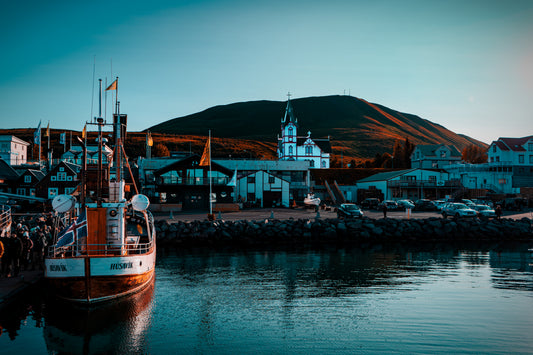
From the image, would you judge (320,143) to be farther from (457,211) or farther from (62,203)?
(62,203)

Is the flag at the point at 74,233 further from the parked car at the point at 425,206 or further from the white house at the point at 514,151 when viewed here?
the white house at the point at 514,151

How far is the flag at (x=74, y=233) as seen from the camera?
22.5 meters

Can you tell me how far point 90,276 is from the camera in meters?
20.3

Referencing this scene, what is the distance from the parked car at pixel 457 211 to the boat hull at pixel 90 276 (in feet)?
149

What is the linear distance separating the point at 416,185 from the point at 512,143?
2906 cm

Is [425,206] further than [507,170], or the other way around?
[507,170]

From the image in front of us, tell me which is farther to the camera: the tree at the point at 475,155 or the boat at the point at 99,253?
the tree at the point at 475,155

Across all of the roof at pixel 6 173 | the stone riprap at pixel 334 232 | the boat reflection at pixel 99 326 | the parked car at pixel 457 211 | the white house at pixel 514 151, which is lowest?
the boat reflection at pixel 99 326

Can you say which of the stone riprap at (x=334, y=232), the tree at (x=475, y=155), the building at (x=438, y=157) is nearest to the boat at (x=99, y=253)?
the stone riprap at (x=334, y=232)

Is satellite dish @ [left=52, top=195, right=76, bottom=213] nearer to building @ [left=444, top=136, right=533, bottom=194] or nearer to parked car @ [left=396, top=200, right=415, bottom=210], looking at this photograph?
parked car @ [left=396, top=200, right=415, bottom=210]

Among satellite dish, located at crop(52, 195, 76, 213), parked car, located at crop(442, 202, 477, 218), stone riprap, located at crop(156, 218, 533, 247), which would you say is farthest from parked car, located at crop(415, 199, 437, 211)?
satellite dish, located at crop(52, 195, 76, 213)

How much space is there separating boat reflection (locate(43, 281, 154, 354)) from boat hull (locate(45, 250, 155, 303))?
66cm

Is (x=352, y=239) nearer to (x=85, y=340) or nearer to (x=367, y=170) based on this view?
(x=85, y=340)

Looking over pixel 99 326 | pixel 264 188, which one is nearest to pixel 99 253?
pixel 99 326
